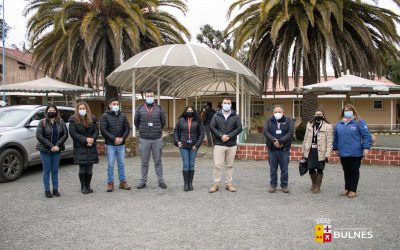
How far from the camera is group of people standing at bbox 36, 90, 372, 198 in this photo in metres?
6.70

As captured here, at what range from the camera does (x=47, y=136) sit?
264 inches

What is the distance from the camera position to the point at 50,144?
6.54 meters

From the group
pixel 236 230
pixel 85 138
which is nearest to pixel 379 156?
pixel 236 230

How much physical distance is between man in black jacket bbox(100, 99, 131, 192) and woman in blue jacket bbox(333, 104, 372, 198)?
400 cm

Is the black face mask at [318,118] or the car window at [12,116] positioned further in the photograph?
the car window at [12,116]

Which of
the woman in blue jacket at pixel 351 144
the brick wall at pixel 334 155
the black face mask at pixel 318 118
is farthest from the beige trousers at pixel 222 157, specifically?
the brick wall at pixel 334 155

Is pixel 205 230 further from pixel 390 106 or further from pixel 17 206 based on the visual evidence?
pixel 390 106

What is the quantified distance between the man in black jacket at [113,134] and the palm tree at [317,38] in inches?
314

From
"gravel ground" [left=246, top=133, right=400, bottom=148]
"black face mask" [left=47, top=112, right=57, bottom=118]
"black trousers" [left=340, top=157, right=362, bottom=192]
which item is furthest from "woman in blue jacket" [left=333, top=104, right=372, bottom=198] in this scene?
"gravel ground" [left=246, top=133, right=400, bottom=148]

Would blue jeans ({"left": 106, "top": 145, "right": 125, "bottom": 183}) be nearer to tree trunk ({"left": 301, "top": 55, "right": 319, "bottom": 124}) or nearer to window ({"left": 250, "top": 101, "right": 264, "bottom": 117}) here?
tree trunk ({"left": 301, "top": 55, "right": 319, "bottom": 124})

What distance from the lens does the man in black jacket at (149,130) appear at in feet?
23.8

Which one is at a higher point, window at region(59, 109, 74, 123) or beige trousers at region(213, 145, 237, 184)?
window at region(59, 109, 74, 123)

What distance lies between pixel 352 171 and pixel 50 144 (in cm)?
537

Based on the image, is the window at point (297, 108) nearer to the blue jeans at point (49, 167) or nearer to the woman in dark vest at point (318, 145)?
the woman in dark vest at point (318, 145)
